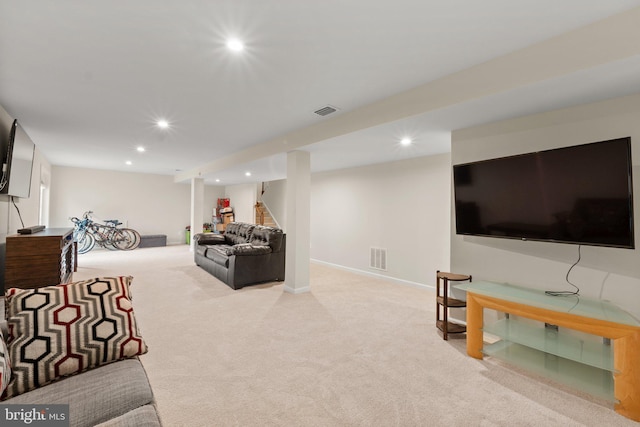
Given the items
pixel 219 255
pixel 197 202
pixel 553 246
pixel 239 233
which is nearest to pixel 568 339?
pixel 553 246

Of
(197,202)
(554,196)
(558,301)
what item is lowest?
(558,301)

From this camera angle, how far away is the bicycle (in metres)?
7.91

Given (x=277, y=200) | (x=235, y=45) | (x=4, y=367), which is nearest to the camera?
(x=4, y=367)

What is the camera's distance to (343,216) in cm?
635

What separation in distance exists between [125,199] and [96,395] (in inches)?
374

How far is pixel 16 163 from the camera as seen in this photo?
10.6 ft

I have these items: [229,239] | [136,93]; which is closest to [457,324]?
[136,93]

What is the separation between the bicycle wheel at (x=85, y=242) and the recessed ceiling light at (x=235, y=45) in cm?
843

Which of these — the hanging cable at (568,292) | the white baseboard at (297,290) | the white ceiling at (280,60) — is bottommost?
the white baseboard at (297,290)

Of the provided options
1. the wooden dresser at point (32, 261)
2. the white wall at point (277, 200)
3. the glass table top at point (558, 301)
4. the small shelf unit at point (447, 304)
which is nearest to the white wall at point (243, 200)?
the white wall at point (277, 200)

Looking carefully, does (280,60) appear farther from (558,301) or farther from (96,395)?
(558,301)

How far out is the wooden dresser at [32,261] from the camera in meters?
2.96

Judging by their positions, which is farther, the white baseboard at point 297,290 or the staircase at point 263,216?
the staircase at point 263,216

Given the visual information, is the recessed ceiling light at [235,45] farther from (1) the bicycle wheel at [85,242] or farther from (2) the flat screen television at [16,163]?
(1) the bicycle wheel at [85,242]
